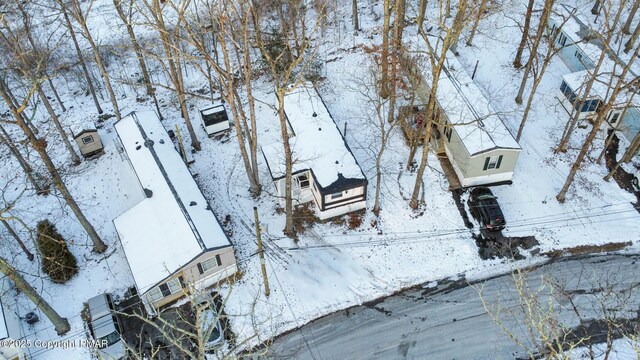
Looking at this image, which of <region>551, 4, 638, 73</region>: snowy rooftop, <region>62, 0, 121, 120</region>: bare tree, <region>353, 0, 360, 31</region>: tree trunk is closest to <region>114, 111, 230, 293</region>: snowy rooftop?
<region>62, 0, 121, 120</region>: bare tree

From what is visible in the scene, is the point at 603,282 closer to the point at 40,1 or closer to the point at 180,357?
the point at 180,357

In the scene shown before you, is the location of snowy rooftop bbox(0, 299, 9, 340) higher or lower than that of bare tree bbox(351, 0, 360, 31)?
lower

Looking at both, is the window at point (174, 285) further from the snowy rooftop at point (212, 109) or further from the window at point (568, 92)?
the window at point (568, 92)

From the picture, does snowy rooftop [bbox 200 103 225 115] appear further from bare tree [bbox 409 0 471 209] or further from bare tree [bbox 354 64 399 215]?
bare tree [bbox 409 0 471 209]

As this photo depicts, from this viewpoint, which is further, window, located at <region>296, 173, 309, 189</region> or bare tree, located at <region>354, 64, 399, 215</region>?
bare tree, located at <region>354, 64, 399, 215</region>

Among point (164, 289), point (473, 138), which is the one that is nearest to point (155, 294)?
point (164, 289)

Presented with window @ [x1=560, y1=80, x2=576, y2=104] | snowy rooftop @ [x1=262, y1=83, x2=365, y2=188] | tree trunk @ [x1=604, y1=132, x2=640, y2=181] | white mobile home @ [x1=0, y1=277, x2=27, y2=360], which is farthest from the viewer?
window @ [x1=560, y1=80, x2=576, y2=104]

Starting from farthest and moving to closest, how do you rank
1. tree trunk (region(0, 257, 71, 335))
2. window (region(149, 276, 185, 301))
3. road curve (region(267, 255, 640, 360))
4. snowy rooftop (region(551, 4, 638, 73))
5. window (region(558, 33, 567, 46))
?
window (region(558, 33, 567, 46))
snowy rooftop (region(551, 4, 638, 73))
window (region(149, 276, 185, 301))
road curve (region(267, 255, 640, 360))
tree trunk (region(0, 257, 71, 335))

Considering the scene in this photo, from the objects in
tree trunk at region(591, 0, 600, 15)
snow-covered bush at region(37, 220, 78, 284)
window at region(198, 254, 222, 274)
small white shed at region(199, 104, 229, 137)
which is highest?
small white shed at region(199, 104, 229, 137)

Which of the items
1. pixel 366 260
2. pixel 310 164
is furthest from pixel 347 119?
pixel 366 260
